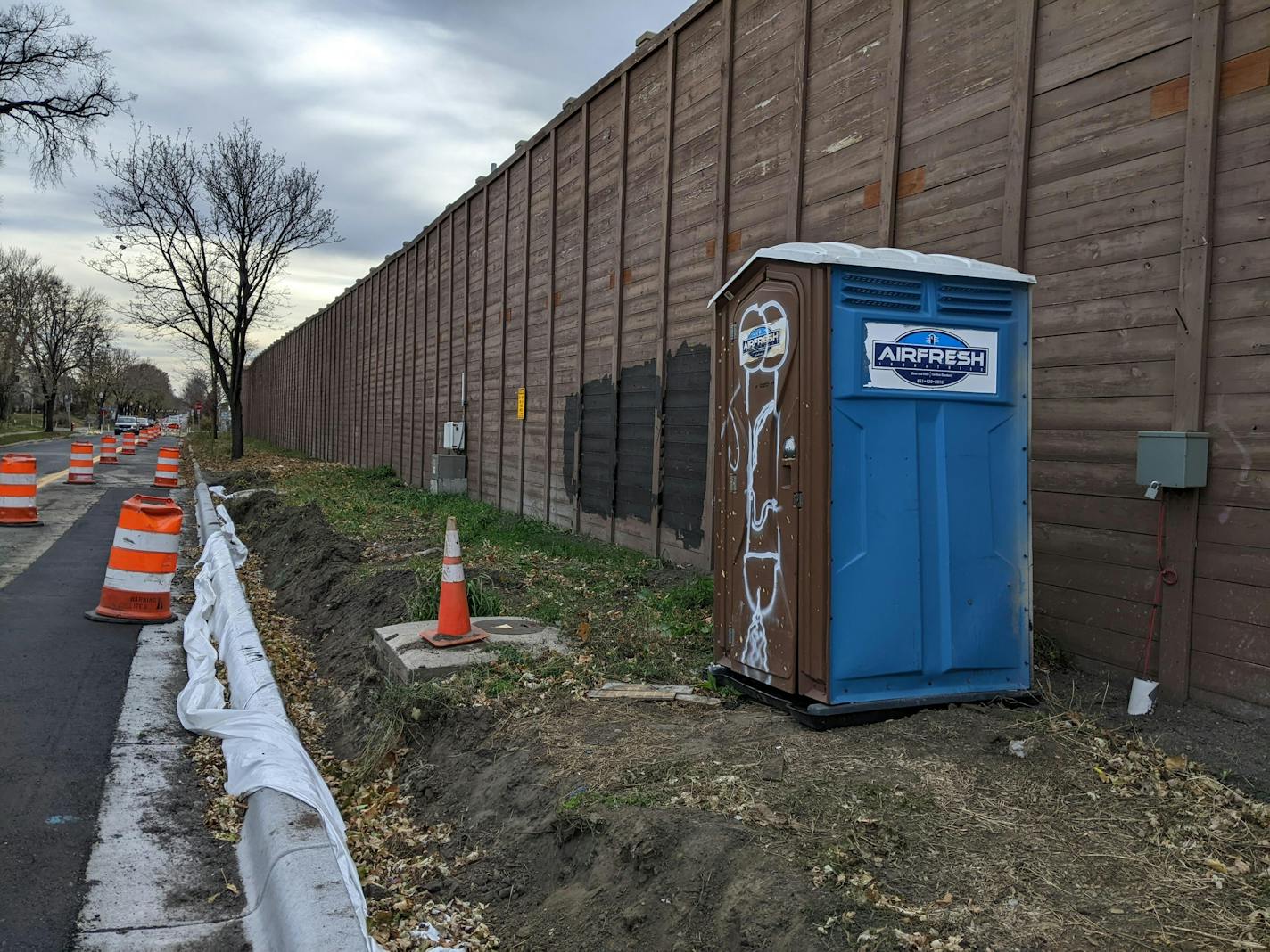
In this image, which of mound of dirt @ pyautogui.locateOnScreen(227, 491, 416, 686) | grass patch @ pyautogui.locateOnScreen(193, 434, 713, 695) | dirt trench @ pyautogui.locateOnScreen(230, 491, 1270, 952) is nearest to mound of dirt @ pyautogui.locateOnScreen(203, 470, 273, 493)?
grass patch @ pyautogui.locateOnScreen(193, 434, 713, 695)

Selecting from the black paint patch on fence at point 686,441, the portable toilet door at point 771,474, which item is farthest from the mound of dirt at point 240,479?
the portable toilet door at point 771,474

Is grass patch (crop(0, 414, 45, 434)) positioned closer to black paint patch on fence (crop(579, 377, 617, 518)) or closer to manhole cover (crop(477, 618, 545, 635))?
black paint patch on fence (crop(579, 377, 617, 518))

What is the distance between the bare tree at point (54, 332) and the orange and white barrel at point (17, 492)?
58687 millimetres

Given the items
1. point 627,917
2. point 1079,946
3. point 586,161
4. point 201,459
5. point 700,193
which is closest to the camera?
point 1079,946

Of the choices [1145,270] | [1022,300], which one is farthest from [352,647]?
[1145,270]

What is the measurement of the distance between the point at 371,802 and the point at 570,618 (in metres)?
2.37

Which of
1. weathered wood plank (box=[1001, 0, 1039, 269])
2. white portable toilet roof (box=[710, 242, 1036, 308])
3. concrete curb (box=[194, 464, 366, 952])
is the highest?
weathered wood plank (box=[1001, 0, 1039, 269])

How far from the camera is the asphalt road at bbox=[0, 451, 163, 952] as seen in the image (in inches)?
128

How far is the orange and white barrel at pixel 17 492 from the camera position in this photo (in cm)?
1327

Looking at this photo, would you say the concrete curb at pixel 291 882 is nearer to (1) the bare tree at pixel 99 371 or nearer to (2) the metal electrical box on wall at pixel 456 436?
(2) the metal electrical box on wall at pixel 456 436

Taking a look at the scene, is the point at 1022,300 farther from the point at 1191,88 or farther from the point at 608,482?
the point at 608,482

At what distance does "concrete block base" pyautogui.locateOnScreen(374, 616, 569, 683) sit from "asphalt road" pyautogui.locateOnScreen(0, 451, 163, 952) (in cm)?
155

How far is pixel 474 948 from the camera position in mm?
3076

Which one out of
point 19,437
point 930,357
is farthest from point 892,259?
point 19,437
